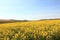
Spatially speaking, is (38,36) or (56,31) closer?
(38,36)

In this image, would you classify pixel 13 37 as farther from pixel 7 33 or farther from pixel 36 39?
pixel 36 39

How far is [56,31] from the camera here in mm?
12320

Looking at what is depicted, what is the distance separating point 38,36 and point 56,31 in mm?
2110

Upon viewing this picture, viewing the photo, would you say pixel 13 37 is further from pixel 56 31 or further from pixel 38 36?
pixel 56 31

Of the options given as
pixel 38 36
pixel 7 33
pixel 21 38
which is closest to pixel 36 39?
pixel 38 36

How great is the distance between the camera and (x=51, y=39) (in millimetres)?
11094

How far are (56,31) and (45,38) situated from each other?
170 cm

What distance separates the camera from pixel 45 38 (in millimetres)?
10953

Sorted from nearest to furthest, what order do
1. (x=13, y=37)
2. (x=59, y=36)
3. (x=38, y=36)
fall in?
(x=13, y=37) → (x=38, y=36) → (x=59, y=36)

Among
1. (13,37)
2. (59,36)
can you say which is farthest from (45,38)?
(13,37)

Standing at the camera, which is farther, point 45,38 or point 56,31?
point 56,31

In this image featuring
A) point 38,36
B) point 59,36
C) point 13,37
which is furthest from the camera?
point 59,36

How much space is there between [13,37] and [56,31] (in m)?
3.73

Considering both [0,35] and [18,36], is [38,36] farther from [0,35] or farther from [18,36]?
[0,35]
